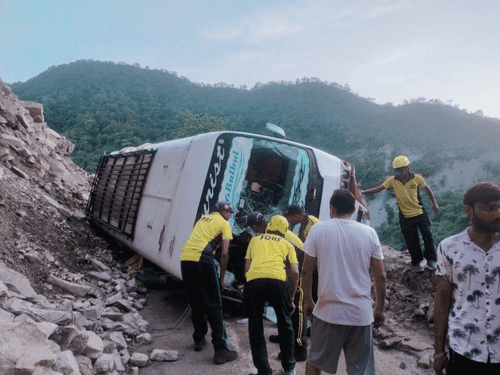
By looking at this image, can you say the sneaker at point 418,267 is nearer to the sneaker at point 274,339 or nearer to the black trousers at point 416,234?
the black trousers at point 416,234

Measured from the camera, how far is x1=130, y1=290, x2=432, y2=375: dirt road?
3.37 m

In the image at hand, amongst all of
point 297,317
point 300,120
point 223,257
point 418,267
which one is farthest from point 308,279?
point 300,120

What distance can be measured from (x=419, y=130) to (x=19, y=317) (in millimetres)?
36832

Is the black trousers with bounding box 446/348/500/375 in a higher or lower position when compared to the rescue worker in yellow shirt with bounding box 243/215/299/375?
higher

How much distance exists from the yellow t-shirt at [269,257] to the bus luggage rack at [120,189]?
3159mm

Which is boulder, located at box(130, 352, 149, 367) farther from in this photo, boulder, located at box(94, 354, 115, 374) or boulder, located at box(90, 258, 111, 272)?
boulder, located at box(90, 258, 111, 272)

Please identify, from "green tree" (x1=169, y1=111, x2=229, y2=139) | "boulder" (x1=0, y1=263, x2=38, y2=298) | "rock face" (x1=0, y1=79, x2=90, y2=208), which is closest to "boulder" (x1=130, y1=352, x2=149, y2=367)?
"boulder" (x1=0, y1=263, x2=38, y2=298)

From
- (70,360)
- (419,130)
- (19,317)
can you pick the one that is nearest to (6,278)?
(19,317)

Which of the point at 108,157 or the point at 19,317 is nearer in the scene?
the point at 19,317

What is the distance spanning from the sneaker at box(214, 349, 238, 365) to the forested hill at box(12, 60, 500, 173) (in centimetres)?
2889

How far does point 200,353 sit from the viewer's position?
3709mm

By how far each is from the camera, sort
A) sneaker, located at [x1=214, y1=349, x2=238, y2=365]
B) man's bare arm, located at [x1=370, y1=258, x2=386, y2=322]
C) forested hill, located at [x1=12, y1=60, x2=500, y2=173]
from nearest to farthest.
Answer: man's bare arm, located at [x1=370, y1=258, x2=386, y2=322]
sneaker, located at [x1=214, y1=349, x2=238, y2=365]
forested hill, located at [x1=12, y1=60, x2=500, y2=173]

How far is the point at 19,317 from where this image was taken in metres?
2.91

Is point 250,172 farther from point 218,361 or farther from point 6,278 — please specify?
point 6,278
